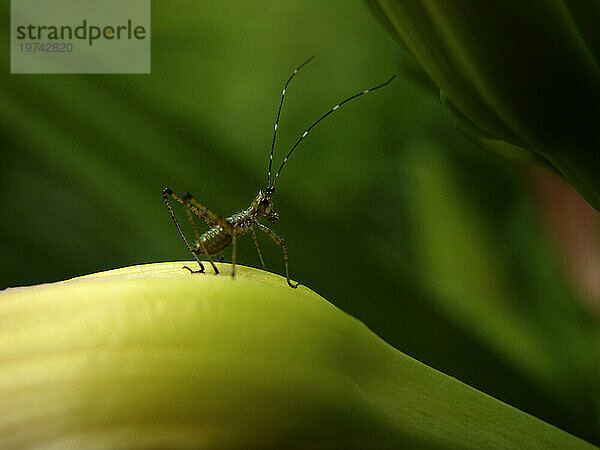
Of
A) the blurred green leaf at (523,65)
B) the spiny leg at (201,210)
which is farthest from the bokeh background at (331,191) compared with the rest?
the blurred green leaf at (523,65)

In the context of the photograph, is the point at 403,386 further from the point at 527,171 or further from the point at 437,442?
the point at 527,171

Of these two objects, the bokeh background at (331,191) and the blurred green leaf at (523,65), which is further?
the bokeh background at (331,191)

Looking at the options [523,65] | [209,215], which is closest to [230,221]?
[209,215]

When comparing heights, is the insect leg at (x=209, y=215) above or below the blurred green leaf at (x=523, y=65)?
below

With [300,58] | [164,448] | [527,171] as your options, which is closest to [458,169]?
[527,171]

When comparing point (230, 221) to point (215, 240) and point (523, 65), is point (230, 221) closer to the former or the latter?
point (215, 240)

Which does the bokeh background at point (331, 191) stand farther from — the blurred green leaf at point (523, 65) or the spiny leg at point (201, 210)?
the blurred green leaf at point (523, 65)

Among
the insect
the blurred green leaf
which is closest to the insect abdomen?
the insect

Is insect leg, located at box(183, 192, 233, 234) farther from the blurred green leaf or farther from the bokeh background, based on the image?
the blurred green leaf

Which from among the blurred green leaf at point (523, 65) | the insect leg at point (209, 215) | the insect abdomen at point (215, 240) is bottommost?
the insect abdomen at point (215, 240)
